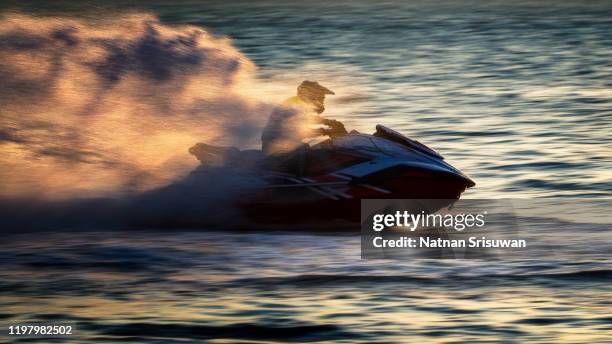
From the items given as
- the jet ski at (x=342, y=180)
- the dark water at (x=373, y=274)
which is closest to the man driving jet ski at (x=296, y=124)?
the jet ski at (x=342, y=180)

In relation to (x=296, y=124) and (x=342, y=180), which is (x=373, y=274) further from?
(x=296, y=124)

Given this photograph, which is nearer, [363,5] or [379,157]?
[379,157]

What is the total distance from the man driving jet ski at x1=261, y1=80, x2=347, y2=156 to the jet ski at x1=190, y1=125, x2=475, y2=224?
115mm

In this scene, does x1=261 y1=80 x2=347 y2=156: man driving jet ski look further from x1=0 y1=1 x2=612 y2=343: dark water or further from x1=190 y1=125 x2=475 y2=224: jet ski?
x1=0 y1=1 x2=612 y2=343: dark water

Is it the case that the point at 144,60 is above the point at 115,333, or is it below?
above

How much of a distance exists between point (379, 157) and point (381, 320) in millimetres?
3188

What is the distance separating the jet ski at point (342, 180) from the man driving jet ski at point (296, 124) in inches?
4.5

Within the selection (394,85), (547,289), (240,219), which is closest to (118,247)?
(240,219)

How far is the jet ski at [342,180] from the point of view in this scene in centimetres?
1267

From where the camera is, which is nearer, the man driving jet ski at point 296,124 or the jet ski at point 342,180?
the jet ski at point 342,180

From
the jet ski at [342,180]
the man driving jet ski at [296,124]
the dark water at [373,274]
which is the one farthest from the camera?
the man driving jet ski at [296,124]

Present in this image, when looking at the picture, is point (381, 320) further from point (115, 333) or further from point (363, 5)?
point (363, 5)

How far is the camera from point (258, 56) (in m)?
26.7

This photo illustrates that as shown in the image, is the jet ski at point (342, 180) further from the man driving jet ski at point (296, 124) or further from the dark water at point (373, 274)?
the dark water at point (373, 274)
